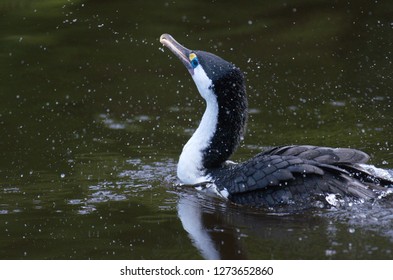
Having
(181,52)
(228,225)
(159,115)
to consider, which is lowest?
(228,225)

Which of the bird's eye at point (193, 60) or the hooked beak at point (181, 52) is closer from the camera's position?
the bird's eye at point (193, 60)

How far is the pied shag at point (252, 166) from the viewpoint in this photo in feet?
24.8

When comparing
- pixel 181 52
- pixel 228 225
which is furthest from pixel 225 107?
pixel 228 225

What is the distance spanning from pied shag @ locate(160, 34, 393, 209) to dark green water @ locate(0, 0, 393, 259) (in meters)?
0.17

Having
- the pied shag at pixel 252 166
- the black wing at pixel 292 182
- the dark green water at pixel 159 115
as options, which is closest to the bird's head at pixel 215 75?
the pied shag at pixel 252 166

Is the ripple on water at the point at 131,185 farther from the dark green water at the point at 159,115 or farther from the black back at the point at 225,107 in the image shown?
the black back at the point at 225,107

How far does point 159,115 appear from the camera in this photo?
10445mm

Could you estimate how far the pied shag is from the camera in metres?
7.55

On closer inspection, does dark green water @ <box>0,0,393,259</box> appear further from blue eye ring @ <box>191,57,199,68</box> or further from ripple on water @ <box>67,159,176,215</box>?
blue eye ring @ <box>191,57,199,68</box>

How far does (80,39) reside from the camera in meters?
12.8

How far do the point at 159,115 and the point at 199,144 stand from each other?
209 centimetres

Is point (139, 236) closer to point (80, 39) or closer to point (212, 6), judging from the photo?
point (80, 39)

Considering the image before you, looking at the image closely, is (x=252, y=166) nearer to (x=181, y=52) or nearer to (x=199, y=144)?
(x=199, y=144)

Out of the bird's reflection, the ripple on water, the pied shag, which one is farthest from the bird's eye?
the bird's reflection
